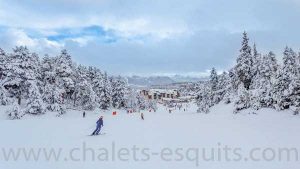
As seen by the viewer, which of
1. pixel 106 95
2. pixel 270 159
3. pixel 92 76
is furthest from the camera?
pixel 92 76

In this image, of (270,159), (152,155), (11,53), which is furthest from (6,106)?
(270,159)

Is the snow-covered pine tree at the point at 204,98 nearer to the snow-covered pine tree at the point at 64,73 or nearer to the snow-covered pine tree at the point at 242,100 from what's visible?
the snow-covered pine tree at the point at 242,100

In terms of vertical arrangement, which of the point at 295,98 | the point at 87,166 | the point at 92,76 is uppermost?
the point at 92,76

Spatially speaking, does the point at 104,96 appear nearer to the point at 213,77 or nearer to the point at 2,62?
the point at 213,77

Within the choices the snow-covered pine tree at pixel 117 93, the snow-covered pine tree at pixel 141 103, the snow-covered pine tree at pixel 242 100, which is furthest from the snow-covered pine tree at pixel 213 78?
the snow-covered pine tree at pixel 141 103

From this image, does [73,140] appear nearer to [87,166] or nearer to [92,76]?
[87,166]

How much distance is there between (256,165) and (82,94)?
63.2 meters

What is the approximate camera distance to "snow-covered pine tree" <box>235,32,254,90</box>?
6794 centimetres

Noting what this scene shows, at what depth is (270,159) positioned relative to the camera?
1759 cm

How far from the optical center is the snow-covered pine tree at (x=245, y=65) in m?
67.9

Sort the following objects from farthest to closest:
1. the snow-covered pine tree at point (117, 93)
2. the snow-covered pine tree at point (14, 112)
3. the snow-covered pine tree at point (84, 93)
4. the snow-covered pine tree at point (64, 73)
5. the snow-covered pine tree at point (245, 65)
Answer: the snow-covered pine tree at point (117, 93) < the snow-covered pine tree at point (84, 93) < the snow-covered pine tree at point (64, 73) < the snow-covered pine tree at point (245, 65) < the snow-covered pine tree at point (14, 112)

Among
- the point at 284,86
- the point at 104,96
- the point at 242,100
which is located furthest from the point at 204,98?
the point at 284,86

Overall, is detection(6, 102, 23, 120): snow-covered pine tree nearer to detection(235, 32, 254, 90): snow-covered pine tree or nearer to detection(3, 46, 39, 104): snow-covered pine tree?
detection(3, 46, 39, 104): snow-covered pine tree

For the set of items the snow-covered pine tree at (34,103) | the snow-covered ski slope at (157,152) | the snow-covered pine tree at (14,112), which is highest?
the snow-covered pine tree at (34,103)
